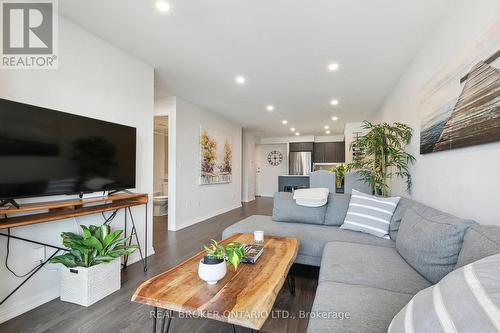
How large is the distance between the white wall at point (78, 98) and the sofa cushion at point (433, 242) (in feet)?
9.07

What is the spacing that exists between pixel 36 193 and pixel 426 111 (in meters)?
3.44

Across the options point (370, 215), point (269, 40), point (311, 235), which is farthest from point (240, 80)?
point (370, 215)

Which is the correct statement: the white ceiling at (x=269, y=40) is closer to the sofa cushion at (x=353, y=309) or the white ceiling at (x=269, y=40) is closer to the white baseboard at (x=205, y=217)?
the sofa cushion at (x=353, y=309)

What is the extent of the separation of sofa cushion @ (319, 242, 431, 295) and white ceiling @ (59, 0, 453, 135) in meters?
1.98

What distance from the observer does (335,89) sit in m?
3.84

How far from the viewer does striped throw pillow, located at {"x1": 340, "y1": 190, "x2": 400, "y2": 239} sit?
220cm

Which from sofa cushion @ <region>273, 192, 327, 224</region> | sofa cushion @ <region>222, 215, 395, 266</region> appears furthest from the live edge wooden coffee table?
sofa cushion @ <region>273, 192, 327, 224</region>

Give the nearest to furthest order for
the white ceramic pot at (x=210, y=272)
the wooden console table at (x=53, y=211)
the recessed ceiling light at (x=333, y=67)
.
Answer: the white ceramic pot at (x=210, y=272) < the wooden console table at (x=53, y=211) < the recessed ceiling light at (x=333, y=67)

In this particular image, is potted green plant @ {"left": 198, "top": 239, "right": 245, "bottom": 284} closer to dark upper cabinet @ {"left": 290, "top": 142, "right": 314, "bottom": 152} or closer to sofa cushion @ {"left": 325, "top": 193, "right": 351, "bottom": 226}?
sofa cushion @ {"left": 325, "top": 193, "right": 351, "bottom": 226}

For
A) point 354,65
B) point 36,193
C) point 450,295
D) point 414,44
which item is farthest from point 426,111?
point 36,193

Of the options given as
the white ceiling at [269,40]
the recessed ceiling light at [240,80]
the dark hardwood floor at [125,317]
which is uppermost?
the white ceiling at [269,40]

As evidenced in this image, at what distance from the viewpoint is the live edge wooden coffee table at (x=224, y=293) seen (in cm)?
100

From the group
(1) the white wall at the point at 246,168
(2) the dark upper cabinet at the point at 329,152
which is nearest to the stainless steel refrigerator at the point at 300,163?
(2) the dark upper cabinet at the point at 329,152

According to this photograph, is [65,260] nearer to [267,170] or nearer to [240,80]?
[240,80]
